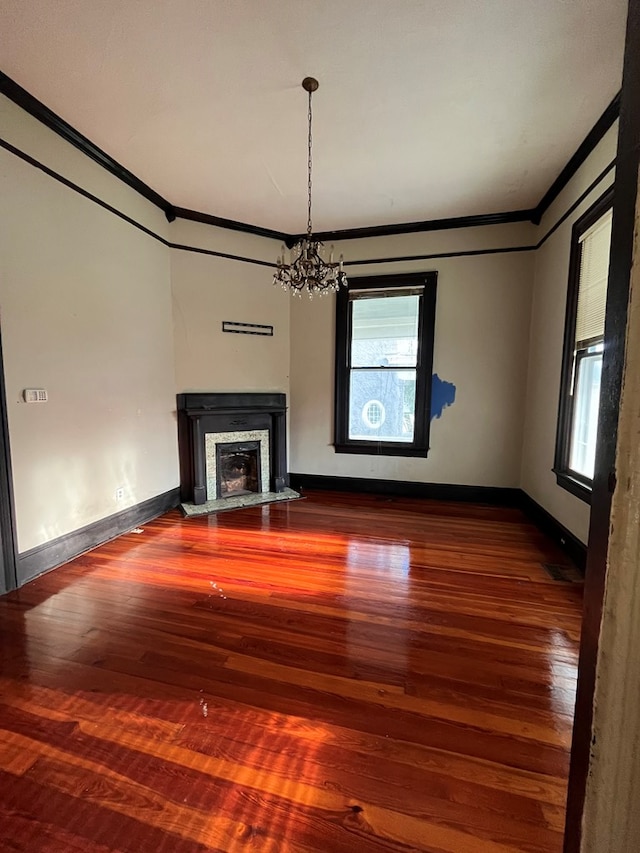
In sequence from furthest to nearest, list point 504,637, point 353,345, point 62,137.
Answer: point 353,345 → point 62,137 → point 504,637

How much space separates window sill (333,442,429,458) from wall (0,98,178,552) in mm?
2113

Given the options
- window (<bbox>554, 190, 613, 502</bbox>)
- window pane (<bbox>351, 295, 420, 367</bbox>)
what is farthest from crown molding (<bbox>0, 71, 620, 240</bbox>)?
window pane (<bbox>351, 295, 420, 367</bbox>)

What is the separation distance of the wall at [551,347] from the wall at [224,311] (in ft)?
9.12

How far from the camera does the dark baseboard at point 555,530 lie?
2805 mm

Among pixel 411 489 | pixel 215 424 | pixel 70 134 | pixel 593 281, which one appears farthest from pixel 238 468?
pixel 593 281

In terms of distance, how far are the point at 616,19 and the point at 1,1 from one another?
302 cm

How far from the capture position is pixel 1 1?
5.97 ft

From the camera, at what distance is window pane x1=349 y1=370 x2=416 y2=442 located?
4445 mm

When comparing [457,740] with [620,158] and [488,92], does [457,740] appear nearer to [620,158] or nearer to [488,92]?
[620,158]

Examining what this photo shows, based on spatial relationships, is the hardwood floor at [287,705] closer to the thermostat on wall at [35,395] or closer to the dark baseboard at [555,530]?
the dark baseboard at [555,530]

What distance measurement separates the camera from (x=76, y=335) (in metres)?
2.87

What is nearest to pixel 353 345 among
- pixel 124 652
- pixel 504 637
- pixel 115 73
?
pixel 115 73

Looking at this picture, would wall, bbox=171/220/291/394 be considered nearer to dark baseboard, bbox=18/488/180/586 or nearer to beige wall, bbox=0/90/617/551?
beige wall, bbox=0/90/617/551

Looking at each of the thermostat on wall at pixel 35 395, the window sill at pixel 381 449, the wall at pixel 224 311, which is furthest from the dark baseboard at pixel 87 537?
the window sill at pixel 381 449
